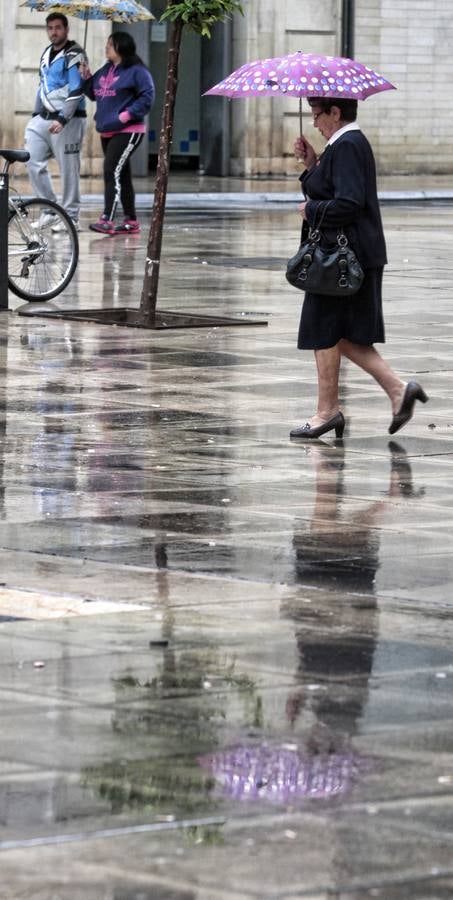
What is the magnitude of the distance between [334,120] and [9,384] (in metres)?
2.56

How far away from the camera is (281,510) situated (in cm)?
816

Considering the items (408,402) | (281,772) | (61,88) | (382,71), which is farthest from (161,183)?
(382,71)

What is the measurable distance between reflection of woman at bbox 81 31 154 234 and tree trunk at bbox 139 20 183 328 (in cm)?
787

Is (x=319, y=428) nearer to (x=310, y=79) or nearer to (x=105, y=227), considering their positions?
(x=310, y=79)

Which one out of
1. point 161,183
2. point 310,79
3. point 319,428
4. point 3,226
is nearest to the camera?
point 319,428

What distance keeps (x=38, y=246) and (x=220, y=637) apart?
9628mm

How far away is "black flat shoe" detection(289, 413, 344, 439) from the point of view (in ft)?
32.6

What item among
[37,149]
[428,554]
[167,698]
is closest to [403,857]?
[167,698]

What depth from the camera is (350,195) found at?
980 centimetres

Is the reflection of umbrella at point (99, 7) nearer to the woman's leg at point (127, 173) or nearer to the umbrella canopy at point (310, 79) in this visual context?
the woman's leg at point (127, 173)

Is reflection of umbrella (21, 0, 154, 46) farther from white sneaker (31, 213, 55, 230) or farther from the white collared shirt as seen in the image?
the white collared shirt

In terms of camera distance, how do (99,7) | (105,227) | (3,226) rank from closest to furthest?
(3,226) → (99,7) → (105,227)

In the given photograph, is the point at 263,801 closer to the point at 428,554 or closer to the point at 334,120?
the point at 428,554

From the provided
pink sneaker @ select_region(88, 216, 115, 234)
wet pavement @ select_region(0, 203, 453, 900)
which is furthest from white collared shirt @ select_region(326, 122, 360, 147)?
pink sneaker @ select_region(88, 216, 115, 234)
